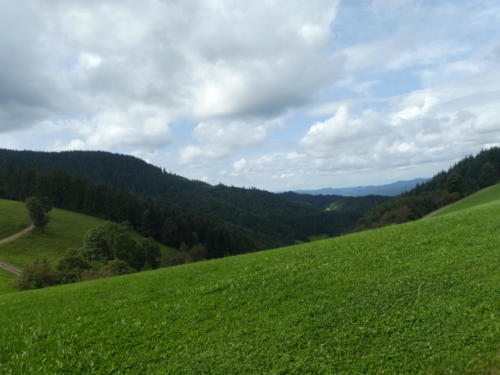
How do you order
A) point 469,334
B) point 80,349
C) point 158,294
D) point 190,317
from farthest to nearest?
point 158,294, point 190,317, point 80,349, point 469,334

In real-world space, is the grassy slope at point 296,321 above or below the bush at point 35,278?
above

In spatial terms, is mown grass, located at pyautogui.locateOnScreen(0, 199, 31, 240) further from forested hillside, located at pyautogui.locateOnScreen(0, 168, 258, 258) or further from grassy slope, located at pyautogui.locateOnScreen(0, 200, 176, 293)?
forested hillside, located at pyautogui.locateOnScreen(0, 168, 258, 258)

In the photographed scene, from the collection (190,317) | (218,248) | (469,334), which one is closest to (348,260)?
(469,334)

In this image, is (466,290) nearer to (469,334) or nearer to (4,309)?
(469,334)

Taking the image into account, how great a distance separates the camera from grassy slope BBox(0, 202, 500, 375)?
823cm

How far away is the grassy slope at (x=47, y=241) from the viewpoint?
69.8 m

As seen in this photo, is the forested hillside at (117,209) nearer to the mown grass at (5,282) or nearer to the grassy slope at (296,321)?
the mown grass at (5,282)

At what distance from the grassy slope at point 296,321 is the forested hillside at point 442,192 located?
114 m

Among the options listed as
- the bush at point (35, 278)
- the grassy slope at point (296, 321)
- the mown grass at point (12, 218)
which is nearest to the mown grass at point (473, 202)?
the grassy slope at point (296, 321)

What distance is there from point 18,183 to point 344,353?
177m

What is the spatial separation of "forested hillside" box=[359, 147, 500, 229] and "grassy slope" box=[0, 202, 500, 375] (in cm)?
11374

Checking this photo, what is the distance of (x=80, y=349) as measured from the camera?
10.3 m

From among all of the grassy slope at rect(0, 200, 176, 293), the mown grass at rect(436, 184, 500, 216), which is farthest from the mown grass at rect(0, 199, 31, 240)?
the mown grass at rect(436, 184, 500, 216)

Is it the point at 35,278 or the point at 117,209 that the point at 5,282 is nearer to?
the point at 35,278
